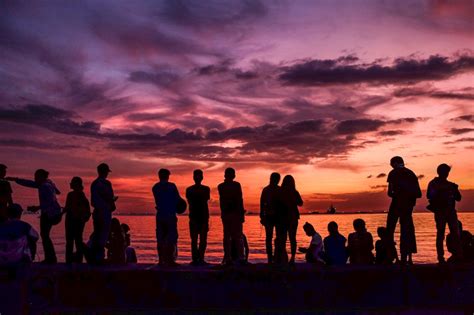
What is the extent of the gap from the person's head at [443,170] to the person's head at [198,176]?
6065 mm

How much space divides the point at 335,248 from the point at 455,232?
308 cm

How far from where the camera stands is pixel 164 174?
12.5 metres

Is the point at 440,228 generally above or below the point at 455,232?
above

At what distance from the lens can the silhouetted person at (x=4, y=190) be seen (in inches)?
465

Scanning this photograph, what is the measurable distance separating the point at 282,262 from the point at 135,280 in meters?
4.02

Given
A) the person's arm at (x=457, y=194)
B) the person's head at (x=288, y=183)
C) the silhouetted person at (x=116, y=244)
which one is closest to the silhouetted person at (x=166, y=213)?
the silhouetted person at (x=116, y=244)

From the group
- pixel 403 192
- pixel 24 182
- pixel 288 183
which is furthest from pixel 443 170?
pixel 24 182

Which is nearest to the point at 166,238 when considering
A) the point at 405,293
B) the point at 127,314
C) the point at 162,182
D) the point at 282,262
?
the point at 162,182

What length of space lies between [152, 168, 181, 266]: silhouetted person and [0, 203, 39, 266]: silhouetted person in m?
3.88

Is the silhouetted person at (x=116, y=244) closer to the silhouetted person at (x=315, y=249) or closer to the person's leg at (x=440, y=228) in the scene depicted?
the silhouetted person at (x=315, y=249)

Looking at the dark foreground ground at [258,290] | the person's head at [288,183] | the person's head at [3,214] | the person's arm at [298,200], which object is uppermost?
the person's head at [288,183]

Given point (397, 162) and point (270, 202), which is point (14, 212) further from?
point (397, 162)

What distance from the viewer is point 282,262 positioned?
525 inches

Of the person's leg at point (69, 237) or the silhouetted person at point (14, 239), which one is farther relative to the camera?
the person's leg at point (69, 237)
